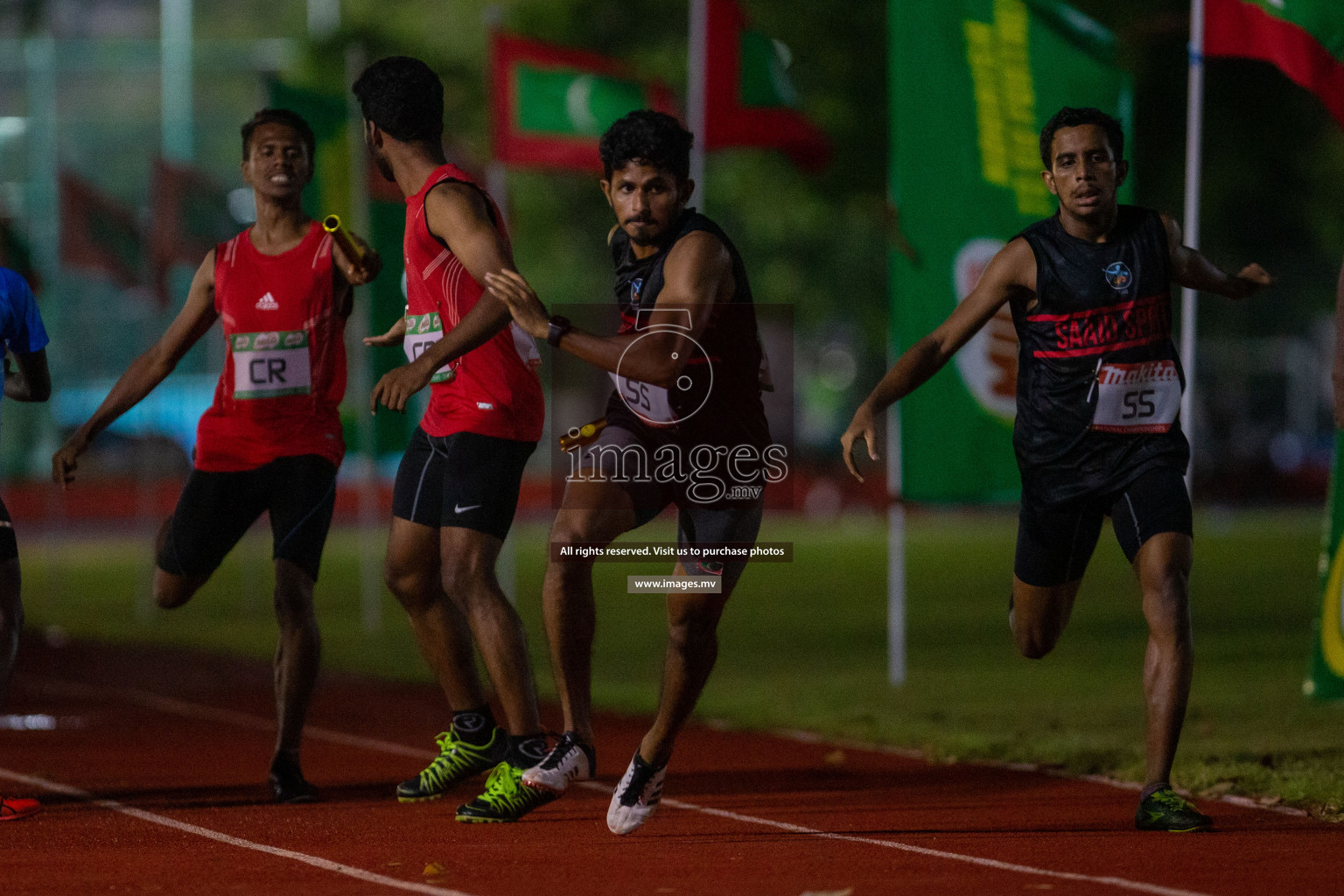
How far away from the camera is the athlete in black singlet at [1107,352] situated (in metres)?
6.46

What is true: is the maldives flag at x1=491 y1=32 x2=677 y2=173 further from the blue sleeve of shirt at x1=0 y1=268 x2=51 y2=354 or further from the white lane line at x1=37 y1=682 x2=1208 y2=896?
the blue sleeve of shirt at x1=0 y1=268 x2=51 y2=354

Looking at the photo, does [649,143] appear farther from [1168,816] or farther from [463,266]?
[1168,816]

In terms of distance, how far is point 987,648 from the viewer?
47.5 ft

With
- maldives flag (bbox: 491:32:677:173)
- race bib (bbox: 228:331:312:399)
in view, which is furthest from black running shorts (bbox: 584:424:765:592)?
maldives flag (bbox: 491:32:677:173)

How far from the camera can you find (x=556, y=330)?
597cm

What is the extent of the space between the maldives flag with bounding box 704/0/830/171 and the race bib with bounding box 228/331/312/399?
696cm

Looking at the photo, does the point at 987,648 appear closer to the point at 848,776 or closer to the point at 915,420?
the point at 915,420

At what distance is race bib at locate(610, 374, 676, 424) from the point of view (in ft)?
20.5

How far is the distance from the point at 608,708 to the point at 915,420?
2.42 metres

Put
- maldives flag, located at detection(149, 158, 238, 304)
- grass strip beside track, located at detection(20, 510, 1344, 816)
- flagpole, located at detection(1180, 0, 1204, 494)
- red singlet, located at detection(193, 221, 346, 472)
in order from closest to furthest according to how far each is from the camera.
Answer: red singlet, located at detection(193, 221, 346, 472), flagpole, located at detection(1180, 0, 1204, 494), grass strip beside track, located at detection(20, 510, 1344, 816), maldives flag, located at detection(149, 158, 238, 304)

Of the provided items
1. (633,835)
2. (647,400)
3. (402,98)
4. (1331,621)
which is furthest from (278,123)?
(1331,621)

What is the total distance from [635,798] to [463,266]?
1.95 m

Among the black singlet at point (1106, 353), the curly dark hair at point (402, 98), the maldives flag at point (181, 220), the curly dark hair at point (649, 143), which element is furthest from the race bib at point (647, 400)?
the maldives flag at point (181, 220)

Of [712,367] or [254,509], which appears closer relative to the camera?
[712,367]
